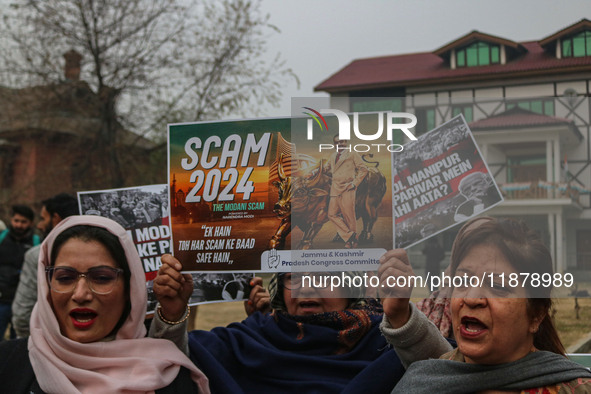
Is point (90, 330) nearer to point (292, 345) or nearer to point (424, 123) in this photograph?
point (292, 345)

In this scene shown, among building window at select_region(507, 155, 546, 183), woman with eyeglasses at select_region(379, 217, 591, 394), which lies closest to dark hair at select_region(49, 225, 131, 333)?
woman with eyeglasses at select_region(379, 217, 591, 394)

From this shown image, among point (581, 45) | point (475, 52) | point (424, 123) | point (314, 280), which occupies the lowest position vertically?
point (314, 280)

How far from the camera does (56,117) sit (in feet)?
44.7

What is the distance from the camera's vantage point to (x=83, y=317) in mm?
2273

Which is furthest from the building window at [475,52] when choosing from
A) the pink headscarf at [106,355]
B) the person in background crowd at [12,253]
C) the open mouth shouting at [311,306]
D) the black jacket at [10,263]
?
the pink headscarf at [106,355]

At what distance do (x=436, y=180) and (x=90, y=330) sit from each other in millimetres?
1367

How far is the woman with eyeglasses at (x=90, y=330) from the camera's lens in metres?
2.24

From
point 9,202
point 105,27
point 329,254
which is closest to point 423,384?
point 329,254

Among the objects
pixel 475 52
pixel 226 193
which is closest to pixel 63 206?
pixel 226 193

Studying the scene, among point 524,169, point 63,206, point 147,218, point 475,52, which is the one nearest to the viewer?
point 524,169

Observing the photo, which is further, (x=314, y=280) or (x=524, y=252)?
(x=314, y=280)

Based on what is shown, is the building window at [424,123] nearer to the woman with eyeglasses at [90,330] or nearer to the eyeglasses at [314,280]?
the eyeglasses at [314,280]

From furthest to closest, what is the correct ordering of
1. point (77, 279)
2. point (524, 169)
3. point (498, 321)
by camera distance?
point (77, 279), point (524, 169), point (498, 321)

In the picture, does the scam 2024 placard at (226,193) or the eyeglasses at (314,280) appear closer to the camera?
the eyeglasses at (314,280)
